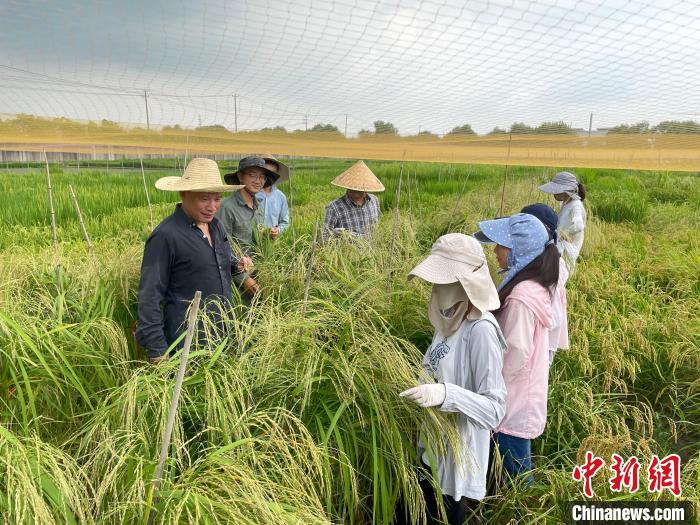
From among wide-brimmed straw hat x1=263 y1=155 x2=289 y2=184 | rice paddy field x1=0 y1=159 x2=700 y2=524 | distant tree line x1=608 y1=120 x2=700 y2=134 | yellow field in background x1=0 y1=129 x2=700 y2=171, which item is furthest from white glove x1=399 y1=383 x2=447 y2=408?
distant tree line x1=608 y1=120 x2=700 y2=134

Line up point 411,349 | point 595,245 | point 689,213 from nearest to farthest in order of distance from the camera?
1. point 411,349
2. point 595,245
3. point 689,213

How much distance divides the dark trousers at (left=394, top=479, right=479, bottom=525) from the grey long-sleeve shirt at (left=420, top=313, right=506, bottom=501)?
0.07m

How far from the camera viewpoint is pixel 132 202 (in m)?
8.88

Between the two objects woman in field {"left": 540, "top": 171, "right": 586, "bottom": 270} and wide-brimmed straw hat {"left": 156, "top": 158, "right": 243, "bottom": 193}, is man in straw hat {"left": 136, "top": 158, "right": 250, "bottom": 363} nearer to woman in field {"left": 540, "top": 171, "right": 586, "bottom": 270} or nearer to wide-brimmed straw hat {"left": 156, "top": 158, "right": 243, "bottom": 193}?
wide-brimmed straw hat {"left": 156, "top": 158, "right": 243, "bottom": 193}

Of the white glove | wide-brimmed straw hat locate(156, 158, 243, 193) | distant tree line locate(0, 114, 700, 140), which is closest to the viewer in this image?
the white glove

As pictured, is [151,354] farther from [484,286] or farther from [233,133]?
[233,133]

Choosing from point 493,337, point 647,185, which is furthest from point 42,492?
point 647,185

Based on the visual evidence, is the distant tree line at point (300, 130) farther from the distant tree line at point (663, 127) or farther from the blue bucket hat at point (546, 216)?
the blue bucket hat at point (546, 216)

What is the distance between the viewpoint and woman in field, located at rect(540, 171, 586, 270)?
3844 mm

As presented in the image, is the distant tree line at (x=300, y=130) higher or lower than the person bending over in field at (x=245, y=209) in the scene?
higher

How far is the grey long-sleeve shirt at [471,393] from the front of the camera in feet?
4.80

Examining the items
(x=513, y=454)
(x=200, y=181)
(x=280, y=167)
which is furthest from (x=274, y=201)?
(x=513, y=454)

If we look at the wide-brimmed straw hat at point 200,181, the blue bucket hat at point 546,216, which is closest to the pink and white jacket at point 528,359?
the blue bucket hat at point 546,216

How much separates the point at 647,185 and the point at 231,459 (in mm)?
14005
